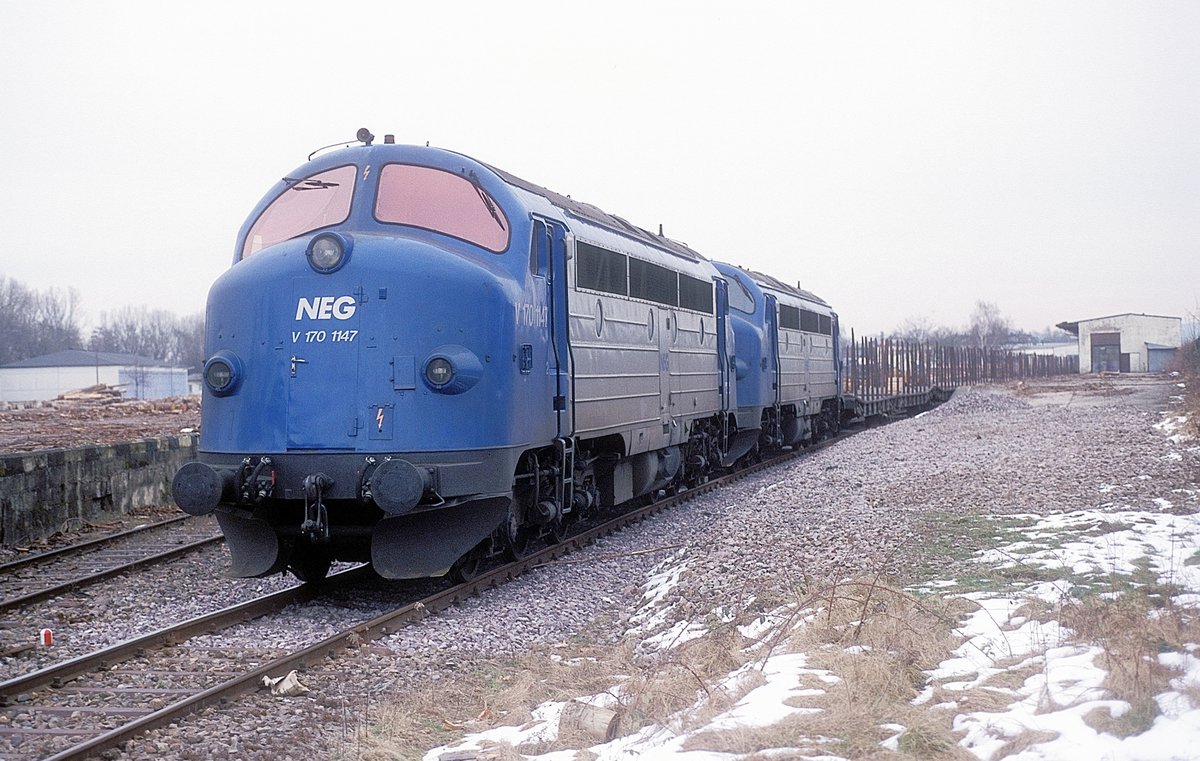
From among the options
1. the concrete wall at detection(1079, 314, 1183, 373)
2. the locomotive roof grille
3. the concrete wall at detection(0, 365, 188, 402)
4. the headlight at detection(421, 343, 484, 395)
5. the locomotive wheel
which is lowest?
the locomotive wheel

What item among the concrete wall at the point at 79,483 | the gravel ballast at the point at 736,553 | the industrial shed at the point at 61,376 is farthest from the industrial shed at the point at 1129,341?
the concrete wall at the point at 79,483

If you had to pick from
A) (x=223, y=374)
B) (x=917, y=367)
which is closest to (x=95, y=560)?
(x=223, y=374)

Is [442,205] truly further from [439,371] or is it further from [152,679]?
Result: [152,679]

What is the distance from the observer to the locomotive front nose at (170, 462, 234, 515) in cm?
793

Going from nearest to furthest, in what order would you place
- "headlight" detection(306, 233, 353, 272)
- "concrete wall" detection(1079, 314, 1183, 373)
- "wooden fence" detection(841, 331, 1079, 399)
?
"headlight" detection(306, 233, 353, 272)
"wooden fence" detection(841, 331, 1079, 399)
"concrete wall" detection(1079, 314, 1183, 373)

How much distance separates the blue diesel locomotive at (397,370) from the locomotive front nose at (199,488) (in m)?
0.02

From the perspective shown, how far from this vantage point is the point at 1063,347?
402 feet

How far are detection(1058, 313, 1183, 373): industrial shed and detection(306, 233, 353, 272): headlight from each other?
8542 centimetres

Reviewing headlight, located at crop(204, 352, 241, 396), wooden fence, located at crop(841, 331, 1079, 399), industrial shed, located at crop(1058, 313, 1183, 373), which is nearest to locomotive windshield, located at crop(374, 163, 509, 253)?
headlight, located at crop(204, 352, 241, 396)

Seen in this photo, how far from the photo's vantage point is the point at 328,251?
8.18 meters

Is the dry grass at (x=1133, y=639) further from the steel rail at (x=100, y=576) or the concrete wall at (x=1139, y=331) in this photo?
the concrete wall at (x=1139, y=331)

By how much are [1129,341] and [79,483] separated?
277 feet

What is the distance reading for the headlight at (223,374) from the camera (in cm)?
827

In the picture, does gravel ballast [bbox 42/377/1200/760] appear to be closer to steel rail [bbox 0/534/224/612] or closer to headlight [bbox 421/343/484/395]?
headlight [bbox 421/343/484/395]
